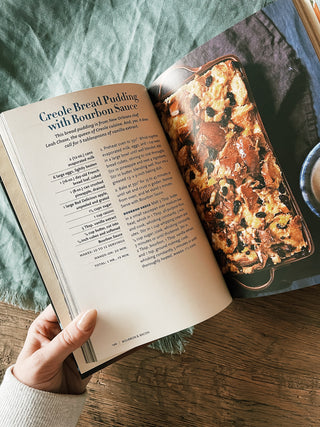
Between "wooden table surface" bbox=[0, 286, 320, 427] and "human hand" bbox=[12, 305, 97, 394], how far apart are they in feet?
0.15

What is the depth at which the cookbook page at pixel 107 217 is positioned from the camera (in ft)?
1.57

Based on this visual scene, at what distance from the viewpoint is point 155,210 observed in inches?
19.8

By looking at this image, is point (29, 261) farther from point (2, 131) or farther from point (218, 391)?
point (218, 391)

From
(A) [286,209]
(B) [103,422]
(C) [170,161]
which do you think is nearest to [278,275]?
(A) [286,209]

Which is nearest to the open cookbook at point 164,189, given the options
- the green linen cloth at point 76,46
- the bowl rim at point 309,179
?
the bowl rim at point 309,179

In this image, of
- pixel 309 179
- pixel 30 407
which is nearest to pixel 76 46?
pixel 309 179

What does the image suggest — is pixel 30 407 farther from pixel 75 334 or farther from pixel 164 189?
pixel 164 189

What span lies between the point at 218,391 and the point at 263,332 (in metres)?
0.11

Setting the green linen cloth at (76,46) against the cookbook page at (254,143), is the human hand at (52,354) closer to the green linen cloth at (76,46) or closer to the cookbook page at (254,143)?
the green linen cloth at (76,46)

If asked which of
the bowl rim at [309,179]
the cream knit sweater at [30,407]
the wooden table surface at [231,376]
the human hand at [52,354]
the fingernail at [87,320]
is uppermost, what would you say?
the bowl rim at [309,179]

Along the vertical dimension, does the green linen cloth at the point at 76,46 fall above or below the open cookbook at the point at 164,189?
above

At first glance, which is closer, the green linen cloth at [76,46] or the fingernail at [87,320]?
the fingernail at [87,320]

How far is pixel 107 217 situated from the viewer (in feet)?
1.60

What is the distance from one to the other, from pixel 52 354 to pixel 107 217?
0.58ft
